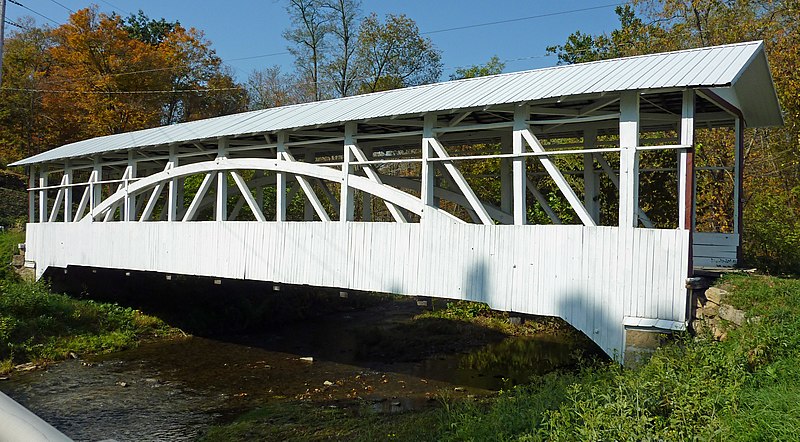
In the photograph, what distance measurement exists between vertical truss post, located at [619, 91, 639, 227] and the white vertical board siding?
0.25m

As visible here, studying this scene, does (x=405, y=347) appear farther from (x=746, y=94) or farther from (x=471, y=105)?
(x=746, y=94)

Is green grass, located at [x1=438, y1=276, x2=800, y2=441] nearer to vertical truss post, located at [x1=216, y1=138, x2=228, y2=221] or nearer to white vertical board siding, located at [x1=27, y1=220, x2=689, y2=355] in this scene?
white vertical board siding, located at [x1=27, y1=220, x2=689, y2=355]

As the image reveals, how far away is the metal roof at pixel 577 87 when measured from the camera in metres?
6.88

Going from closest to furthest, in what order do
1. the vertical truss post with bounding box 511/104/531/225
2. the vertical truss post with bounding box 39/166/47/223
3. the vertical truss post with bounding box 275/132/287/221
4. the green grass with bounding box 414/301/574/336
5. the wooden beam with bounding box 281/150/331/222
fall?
the vertical truss post with bounding box 511/104/531/225
the wooden beam with bounding box 281/150/331/222
the vertical truss post with bounding box 275/132/287/221
the green grass with bounding box 414/301/574/336
the vertical truss post with bounding box 39/166/47/223

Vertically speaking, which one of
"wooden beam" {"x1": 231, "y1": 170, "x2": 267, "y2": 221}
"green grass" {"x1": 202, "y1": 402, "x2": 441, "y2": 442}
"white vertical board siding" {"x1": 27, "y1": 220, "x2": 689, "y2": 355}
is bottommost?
"green grass" {"x1": 202, "y1": 402, "x2": 441, "y2": 442}

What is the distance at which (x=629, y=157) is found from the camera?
22.7 ft

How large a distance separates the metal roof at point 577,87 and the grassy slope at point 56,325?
4.95m

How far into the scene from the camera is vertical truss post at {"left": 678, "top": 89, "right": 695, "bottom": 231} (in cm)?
663

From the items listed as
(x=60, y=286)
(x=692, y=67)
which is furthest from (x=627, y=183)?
(x=60, y=286)

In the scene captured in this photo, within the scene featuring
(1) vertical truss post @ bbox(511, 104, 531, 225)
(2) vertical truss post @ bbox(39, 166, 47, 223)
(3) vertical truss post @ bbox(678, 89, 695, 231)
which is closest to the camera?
(3) vertical truss post @ bbox(678, 89, 695, 231)

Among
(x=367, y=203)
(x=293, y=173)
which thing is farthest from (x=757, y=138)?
(x=293, y=173)

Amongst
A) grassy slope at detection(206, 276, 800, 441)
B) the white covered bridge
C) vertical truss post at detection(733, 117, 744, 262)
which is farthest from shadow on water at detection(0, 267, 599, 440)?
vertical truss post at detection(733, 117, 744, 262)

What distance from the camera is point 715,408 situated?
4848 millimetres

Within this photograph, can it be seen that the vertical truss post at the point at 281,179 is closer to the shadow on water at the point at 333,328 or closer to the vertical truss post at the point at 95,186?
the shadow on water at the point at 333,328
